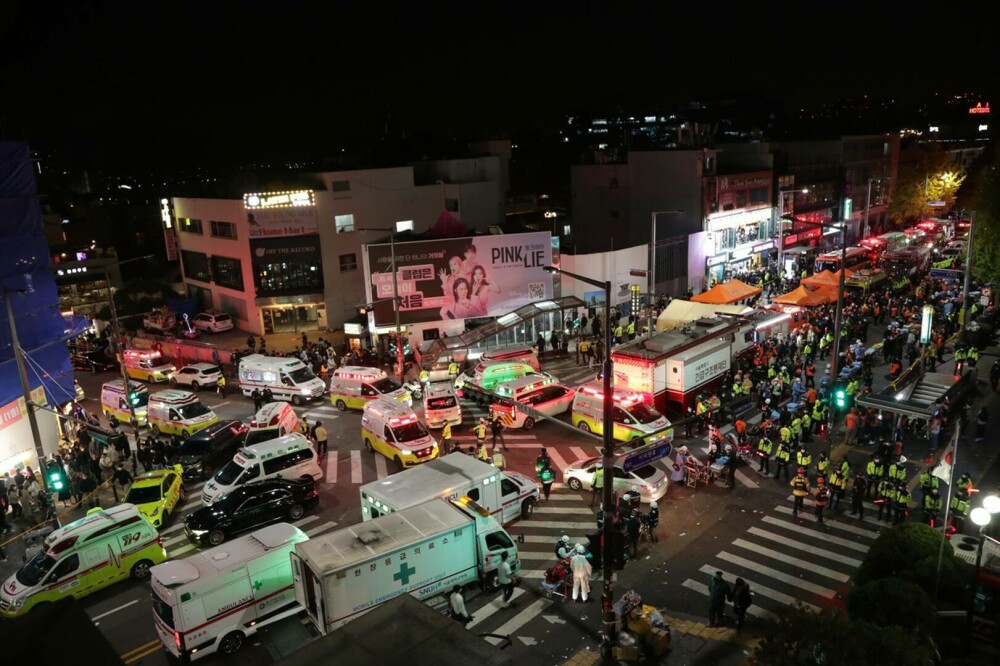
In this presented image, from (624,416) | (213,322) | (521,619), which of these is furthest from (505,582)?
(213,322)

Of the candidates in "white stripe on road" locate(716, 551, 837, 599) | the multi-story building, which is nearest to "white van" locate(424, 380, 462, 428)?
"white stripe on road" locate(716, 551, 837, 599)

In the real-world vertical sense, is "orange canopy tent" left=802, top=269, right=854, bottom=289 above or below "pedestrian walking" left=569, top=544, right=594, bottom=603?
above

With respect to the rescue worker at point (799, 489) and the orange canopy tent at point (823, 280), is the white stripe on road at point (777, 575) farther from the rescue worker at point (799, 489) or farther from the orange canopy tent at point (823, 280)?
the orange canopy tent at point (823, 280)

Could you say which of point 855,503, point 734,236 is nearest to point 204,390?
point 855,503

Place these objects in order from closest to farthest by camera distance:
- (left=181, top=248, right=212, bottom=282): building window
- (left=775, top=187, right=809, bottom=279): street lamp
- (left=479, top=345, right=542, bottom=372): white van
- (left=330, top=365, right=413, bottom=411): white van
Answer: (left=330, top=365, right=413, bottom=411): white van, (left=479, top=345, right=542, bottom=372): white van, (left=181, top=248, right=212, bottom=282): building window, (left=775, top=187, right=809, bottom=279): street lamp

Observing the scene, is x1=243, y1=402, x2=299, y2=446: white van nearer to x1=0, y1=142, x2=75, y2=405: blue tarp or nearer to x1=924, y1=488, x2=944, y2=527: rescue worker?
x1=0, y1=142, x2=75, y2=405: blue tarp

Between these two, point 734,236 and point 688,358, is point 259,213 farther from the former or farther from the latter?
point 734,236

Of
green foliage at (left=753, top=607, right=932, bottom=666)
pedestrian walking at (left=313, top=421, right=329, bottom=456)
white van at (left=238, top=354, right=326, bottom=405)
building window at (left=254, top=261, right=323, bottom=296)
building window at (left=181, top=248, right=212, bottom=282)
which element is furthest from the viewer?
building window at (left=181, top=248, right=212, bottom=282)

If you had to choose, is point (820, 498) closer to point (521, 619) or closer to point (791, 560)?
point (791, 560)
